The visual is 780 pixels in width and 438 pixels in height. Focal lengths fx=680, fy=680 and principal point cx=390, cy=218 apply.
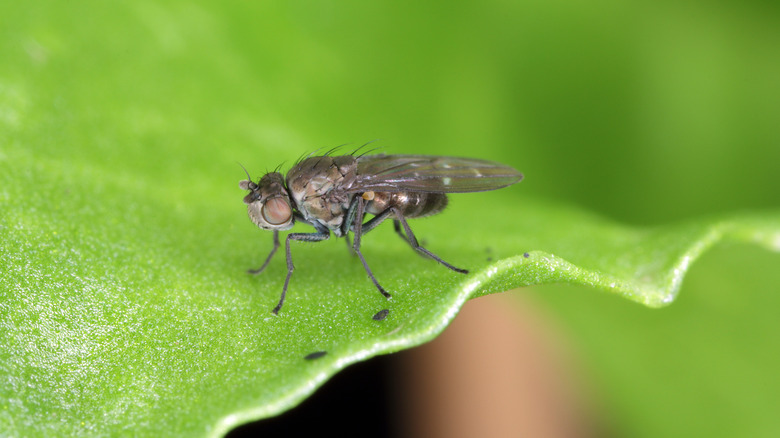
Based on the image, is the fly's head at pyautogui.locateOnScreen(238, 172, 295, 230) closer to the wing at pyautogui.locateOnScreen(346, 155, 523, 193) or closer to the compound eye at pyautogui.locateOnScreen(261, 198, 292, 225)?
the compound eye at pyautogui.locateOnScreen(261, 198, 292, 225)

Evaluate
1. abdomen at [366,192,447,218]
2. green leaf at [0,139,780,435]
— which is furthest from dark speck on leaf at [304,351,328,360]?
abdomen at [366,192,447,218]

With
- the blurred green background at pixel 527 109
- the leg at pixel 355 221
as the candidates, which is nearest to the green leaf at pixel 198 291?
the leg at pixel 355 221

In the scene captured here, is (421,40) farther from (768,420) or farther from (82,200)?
(768,420)

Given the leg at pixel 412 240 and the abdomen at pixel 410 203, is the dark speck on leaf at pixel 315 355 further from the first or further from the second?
the abdomen at pixel 410 203

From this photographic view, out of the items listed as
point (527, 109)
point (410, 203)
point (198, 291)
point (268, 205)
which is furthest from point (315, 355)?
point (527, 109)

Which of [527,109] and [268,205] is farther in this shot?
[527,109]

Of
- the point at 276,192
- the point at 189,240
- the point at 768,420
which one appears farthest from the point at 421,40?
the point at 768,420

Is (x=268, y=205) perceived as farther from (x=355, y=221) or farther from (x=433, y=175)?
(x=433, y=175)
